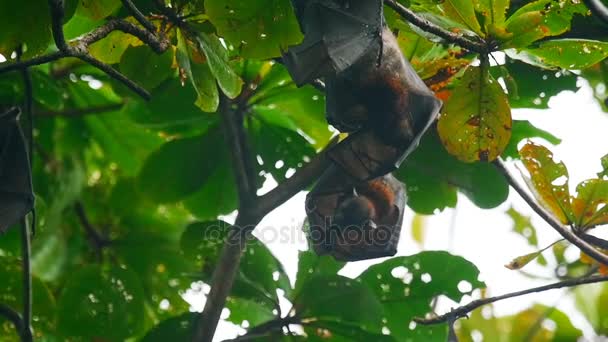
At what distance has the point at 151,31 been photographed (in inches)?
104

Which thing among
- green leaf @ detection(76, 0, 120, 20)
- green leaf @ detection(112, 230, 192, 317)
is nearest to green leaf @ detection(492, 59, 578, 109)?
green leaf @ detection(76, 0, 120, 20)

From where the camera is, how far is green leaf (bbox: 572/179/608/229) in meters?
3.07

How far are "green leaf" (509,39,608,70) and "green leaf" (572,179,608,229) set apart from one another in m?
0.42

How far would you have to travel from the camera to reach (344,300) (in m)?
3.43

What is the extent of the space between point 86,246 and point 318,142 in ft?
5.42

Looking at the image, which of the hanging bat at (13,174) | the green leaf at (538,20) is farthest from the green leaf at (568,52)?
the hanging bat at (13,174)

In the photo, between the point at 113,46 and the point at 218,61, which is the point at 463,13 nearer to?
the point at 218,61

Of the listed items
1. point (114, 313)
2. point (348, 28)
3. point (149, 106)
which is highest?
point (149, 106)

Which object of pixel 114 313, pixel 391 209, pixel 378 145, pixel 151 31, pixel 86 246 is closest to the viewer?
pixel 151 31

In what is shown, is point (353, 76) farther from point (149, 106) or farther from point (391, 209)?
point (149, 106)

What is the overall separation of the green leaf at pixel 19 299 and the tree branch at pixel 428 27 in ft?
6.77

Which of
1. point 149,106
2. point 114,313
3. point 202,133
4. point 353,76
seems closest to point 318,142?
point 202,133

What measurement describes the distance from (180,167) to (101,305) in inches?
27.1

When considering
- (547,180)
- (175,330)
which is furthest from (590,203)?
(175,330)
